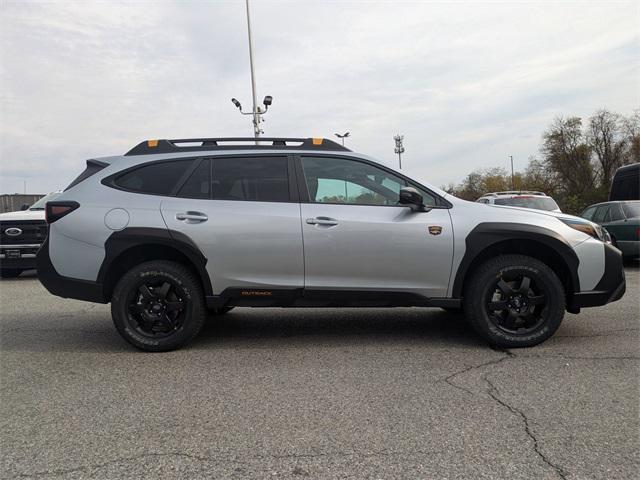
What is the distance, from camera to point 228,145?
4922mm

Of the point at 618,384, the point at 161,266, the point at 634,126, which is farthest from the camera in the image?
the point at 634,126

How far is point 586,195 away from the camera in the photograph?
44.0 m

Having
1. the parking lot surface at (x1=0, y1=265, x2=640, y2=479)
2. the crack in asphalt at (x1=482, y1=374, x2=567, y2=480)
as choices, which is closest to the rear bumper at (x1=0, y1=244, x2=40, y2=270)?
the parking lot surface at (x1=0, y1=265, x2=640, y2=479)

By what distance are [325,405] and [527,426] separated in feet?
4.03

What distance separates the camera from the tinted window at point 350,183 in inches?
179

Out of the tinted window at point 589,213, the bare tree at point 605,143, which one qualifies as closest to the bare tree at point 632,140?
the bare tree at point 605,143

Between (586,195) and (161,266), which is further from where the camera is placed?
(586,195)

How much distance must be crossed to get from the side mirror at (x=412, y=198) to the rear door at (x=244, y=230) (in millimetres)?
929

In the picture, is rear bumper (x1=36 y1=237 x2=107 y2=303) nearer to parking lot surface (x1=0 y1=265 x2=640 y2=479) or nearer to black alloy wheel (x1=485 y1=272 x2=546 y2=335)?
parking lot surface (x1=0 y1=265 x2=640 y2=479)

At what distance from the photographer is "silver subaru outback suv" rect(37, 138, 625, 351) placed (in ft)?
14.5

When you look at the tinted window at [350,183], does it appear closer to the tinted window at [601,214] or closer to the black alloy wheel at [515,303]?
the black alloy wheel at [515,303]

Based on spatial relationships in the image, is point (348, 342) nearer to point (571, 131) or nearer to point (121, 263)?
point (121, 263)

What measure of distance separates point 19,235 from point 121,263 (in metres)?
6.53

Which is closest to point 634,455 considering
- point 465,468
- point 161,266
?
point 465,468
